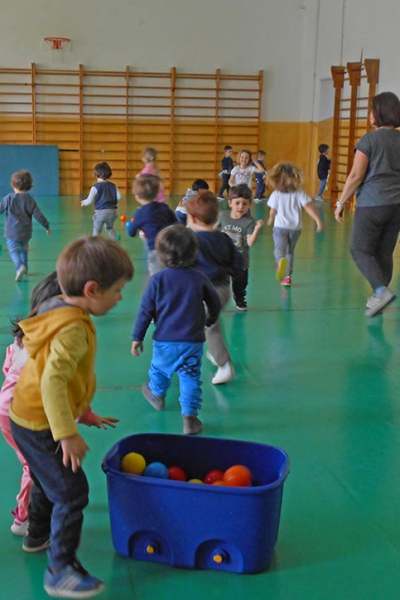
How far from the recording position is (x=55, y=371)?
212 cm

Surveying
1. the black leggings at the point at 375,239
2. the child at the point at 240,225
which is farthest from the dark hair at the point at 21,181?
the black leggings at the point at 375,239

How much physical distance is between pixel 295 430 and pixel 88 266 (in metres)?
1.94

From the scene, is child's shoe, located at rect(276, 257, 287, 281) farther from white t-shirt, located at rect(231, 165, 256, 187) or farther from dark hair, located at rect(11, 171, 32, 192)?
white t-shirt, located at rect(231, 165, 256, 187)

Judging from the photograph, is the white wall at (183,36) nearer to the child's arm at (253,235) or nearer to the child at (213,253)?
the child's arm at (253,235)

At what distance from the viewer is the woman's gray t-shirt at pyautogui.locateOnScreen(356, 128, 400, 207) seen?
5758mm

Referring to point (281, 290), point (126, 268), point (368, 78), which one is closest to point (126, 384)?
point (126, 268)

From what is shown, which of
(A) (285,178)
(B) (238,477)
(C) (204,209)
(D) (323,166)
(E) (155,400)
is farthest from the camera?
(D) (323,166)

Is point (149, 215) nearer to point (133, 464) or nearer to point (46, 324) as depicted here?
point (133, 464)

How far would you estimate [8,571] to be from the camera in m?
2.49

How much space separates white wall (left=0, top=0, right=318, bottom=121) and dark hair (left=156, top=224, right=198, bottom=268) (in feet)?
51.7

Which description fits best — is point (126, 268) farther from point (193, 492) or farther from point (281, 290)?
point (281, 290)

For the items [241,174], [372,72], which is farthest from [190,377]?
[372,72]

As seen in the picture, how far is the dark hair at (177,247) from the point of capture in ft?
11.6

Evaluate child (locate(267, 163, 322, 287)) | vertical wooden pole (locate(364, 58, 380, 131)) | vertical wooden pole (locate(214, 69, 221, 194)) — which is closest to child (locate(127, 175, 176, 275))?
child (locate(267, 163, 322, 287))
